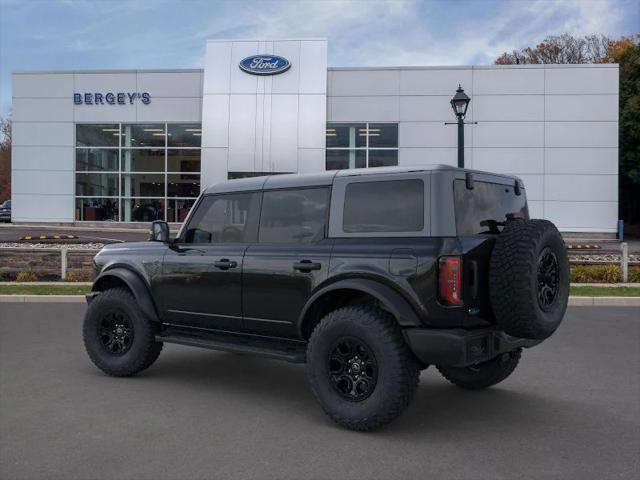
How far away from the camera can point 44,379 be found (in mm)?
6230

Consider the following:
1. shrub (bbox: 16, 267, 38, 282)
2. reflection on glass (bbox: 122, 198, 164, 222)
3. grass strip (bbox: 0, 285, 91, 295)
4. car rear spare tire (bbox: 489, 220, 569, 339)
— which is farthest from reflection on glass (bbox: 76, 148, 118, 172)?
car rear spare tire (bbox: 489, 220, 569, 339)

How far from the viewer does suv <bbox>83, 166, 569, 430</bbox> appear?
14.6ft

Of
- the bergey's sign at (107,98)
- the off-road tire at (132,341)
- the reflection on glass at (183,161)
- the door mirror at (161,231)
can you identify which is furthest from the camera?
the reflection on glass at (183,161)

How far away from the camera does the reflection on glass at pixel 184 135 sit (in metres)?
32.7

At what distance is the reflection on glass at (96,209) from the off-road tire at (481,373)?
3003cm

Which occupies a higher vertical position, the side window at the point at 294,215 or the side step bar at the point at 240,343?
the side window at the point at 294,215

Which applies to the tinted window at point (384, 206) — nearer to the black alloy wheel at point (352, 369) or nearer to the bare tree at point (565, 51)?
the black alloy wheel at point (352, 369)

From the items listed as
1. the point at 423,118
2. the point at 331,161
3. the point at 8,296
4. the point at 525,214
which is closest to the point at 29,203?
the point at 331,161

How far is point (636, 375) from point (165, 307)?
4.78 meters

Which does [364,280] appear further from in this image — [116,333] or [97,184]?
[97,184]

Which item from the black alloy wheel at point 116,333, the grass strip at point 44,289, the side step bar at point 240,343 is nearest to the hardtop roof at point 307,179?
the side step bar at point 240,343

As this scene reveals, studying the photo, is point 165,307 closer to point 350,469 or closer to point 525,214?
point 350,469

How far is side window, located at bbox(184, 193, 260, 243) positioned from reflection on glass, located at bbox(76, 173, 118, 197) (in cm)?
2907

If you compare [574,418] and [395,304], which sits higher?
[395,304]
